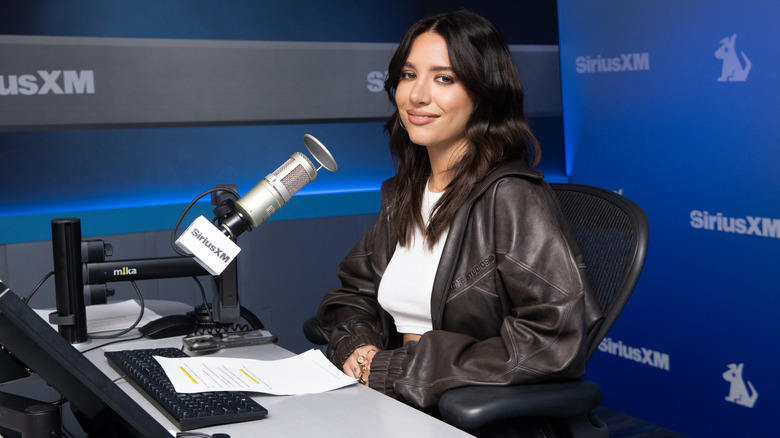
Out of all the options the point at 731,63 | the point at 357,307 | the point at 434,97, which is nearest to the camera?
the point at 434,97

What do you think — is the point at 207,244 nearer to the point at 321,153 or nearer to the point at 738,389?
the point at 321,153

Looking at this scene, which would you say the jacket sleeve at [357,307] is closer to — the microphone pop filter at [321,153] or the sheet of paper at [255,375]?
the sheet of paper at [255,375]

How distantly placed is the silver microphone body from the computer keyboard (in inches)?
14.2

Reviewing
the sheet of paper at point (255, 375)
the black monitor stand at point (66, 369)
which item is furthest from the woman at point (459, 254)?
the black monitor stand at point (66, 369)

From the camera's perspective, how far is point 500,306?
175cm

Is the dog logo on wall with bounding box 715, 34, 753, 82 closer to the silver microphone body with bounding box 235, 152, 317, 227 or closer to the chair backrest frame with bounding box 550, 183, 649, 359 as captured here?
the chair backrest frame with bounding box 550, 183, 649, 359

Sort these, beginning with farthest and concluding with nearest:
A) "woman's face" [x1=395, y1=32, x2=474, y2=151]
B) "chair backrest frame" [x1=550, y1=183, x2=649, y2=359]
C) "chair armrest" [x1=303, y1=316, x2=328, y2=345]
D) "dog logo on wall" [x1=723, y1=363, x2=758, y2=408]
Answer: "dog logo on wall" [x1=723, y1=363, x2=758, y2=408], "chair armrest" [x1=303, y1=316, x2=328, y2=345], "woman's face" [x1=395, y1=32, x2=474, y2=151], "chair backrest frame" [x1=550, y1=183, x2=649, y2=359]

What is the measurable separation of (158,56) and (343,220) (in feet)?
3.23

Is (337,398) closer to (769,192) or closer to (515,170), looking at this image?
(515,170)

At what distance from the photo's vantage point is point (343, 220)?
333 cm

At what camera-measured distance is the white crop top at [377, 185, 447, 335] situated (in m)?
1.86

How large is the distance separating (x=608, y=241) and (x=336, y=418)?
2.50 feet

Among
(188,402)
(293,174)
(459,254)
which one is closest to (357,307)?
(459,254)

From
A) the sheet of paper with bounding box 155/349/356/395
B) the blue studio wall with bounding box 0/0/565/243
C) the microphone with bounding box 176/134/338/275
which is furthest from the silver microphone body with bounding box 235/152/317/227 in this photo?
the blue studio wall with bounding box 0/0/565/243
